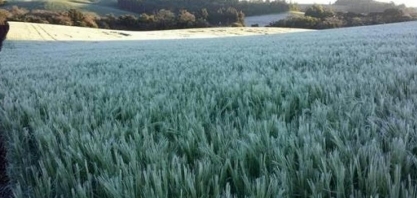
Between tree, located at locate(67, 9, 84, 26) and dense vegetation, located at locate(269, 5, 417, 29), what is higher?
tree, located at locate(67, 9, 84, 26)

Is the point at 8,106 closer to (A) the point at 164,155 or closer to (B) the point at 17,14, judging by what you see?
(A) the point at 164,155

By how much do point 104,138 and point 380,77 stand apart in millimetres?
2343

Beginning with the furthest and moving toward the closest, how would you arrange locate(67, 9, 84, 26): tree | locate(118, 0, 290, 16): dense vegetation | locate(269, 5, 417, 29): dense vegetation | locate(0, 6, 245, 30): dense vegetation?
1. locate(118, 0, 290, 16): dense vegetation
2. locate(269, 5, 417, 29): dense vegetation
3. locate(67, 9, 84, 26): tree
4. locate(0, 6, 245, 30): dense vegetation

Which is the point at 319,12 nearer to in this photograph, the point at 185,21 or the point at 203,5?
the point at 203,5

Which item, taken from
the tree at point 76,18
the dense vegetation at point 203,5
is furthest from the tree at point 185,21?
the dense vegetation at point 203,5

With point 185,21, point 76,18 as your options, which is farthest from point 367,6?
point 76,18

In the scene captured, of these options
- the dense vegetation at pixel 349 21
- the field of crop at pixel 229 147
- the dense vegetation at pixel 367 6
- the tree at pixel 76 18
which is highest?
the dense vegetation at pixel 367 6

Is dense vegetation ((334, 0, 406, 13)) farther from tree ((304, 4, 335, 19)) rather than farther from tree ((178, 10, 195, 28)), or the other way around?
tree ((178, 10, 195, 28))

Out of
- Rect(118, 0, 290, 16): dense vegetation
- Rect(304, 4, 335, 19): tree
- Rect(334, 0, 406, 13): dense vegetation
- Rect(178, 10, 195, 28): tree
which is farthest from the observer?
Rect(334, 0, 406, 13): dense vegetation

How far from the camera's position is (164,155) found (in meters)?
1.68

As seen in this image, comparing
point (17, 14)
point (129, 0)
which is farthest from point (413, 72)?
point (129, 0)

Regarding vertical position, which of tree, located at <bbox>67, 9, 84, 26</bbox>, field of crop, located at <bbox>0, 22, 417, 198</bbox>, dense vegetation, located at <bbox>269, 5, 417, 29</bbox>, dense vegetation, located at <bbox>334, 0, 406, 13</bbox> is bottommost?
field of crop, located at <bbox>0, 22, 417, 198</bbox>

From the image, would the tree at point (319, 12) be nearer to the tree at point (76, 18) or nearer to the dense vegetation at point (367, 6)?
the dense vegetation at point (367, 6)

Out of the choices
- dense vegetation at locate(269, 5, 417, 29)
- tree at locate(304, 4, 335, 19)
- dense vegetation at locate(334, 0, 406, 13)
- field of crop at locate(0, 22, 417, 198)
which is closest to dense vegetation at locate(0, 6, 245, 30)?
dense vegetation at locate(269, 5, 417, 29)
